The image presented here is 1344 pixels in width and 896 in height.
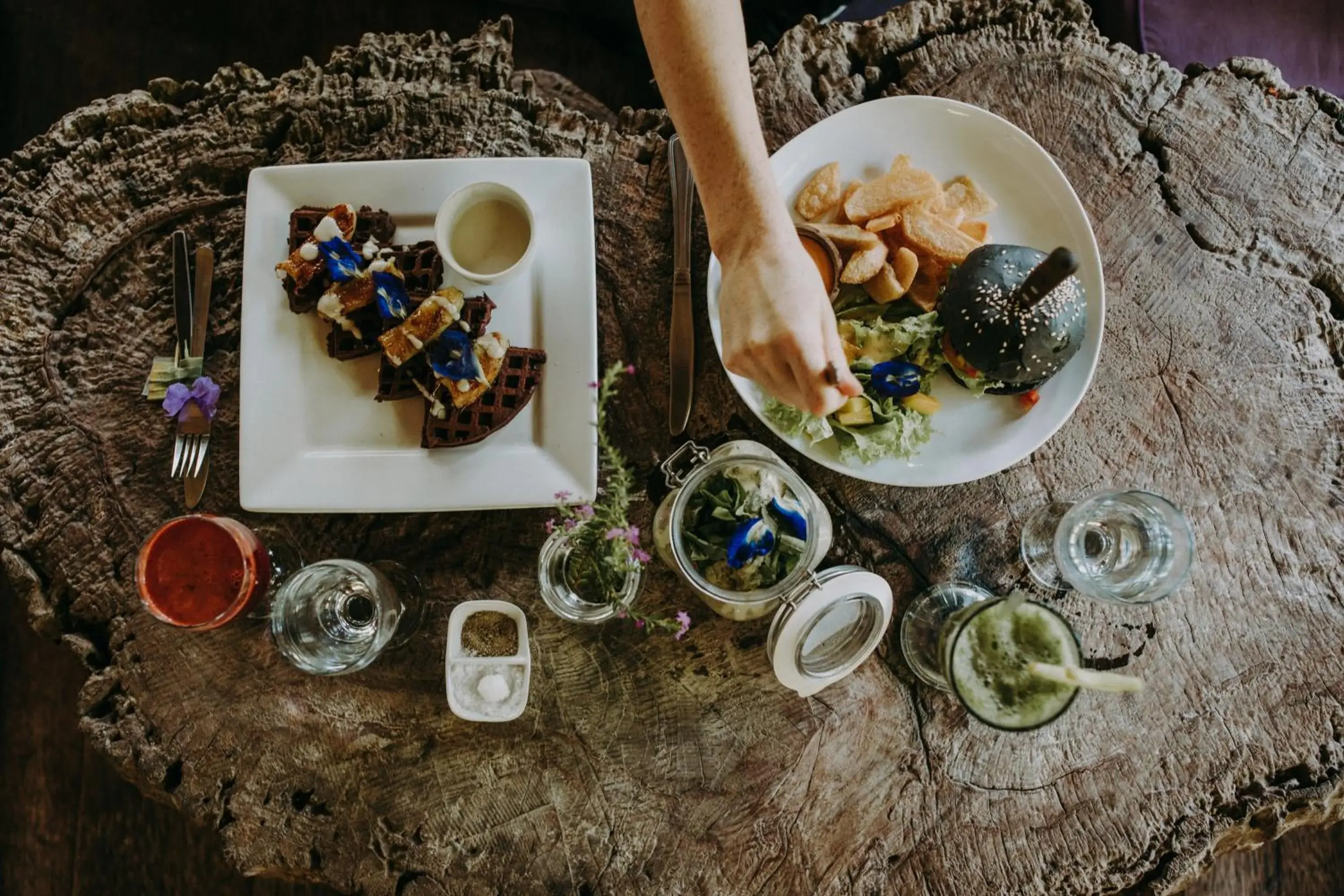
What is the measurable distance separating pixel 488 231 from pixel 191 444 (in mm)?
720

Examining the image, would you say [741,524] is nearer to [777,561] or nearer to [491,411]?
[777,561]

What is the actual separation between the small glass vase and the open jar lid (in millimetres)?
282

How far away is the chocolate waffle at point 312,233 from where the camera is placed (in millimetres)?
1539

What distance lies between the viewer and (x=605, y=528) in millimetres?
1382

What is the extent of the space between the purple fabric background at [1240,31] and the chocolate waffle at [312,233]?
1.76 meters

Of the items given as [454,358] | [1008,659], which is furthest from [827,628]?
[454,358]

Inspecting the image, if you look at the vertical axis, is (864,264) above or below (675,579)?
above

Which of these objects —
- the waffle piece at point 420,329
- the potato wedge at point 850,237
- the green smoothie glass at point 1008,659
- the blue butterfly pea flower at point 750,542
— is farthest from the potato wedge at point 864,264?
the waffle piece at point 420,329

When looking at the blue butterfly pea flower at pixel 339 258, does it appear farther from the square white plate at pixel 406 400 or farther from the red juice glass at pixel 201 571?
the red juice glass at pixel 201 571

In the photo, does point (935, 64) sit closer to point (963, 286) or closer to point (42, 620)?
point (963, 286)

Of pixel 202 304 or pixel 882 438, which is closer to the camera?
pixel 882 438

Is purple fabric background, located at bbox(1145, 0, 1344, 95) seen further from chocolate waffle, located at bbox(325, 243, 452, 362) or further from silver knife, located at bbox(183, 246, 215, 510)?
silver knife, located at bbox(183, 246, 215, 510)

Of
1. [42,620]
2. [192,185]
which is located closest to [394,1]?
[192,185]

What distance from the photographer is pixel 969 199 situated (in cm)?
165
